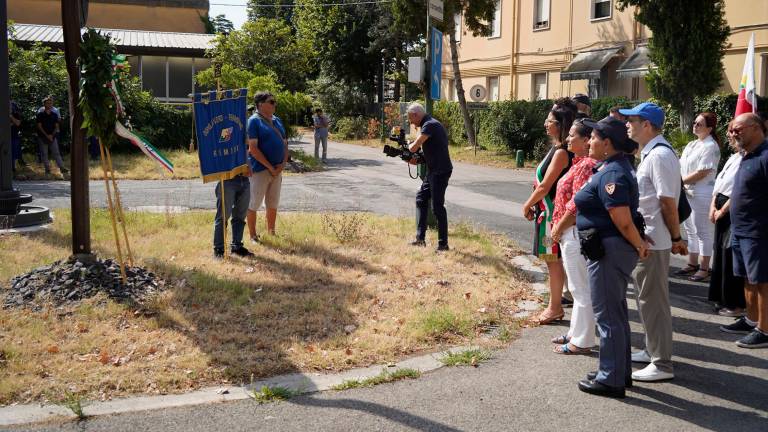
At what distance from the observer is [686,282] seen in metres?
8.16

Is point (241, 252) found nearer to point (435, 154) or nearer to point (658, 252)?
point (435, 154)

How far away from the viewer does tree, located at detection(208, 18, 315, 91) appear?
30.2m

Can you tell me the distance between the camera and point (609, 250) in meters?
4.68

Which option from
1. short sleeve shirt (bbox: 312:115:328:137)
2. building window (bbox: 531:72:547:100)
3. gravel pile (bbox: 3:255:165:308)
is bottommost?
gravel pile (bbox: 3:255:165:308)

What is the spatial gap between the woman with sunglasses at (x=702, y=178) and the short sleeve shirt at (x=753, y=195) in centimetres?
192

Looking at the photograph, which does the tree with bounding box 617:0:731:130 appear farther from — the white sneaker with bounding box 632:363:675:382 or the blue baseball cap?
the white sneaker with bounding box 632:363:675:382

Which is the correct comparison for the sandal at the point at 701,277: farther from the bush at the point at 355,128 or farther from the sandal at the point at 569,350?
the bush at the point at 355,128

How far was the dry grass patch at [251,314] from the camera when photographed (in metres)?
5.08

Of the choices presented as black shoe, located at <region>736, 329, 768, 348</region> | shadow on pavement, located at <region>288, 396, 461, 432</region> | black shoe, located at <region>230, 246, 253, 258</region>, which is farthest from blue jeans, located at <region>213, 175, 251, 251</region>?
black shoe, located at <region>736, 329, 768, 348</region>

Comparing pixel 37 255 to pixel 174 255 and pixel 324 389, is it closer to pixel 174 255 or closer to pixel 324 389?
pixel 174 255

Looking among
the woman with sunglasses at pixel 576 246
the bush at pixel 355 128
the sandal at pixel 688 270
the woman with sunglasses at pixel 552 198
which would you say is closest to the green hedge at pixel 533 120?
the bush at pixel 355 128

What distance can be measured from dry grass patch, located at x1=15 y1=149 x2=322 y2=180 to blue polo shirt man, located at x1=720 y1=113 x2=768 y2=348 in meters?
12.1

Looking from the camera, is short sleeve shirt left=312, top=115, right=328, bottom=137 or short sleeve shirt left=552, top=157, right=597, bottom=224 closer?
short sleeve shirt left=552, top=157, right=597, bottom=224

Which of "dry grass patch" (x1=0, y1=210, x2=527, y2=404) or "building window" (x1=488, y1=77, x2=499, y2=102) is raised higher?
"building window" (x1=488, y1=77, x2=499, y2=102)
